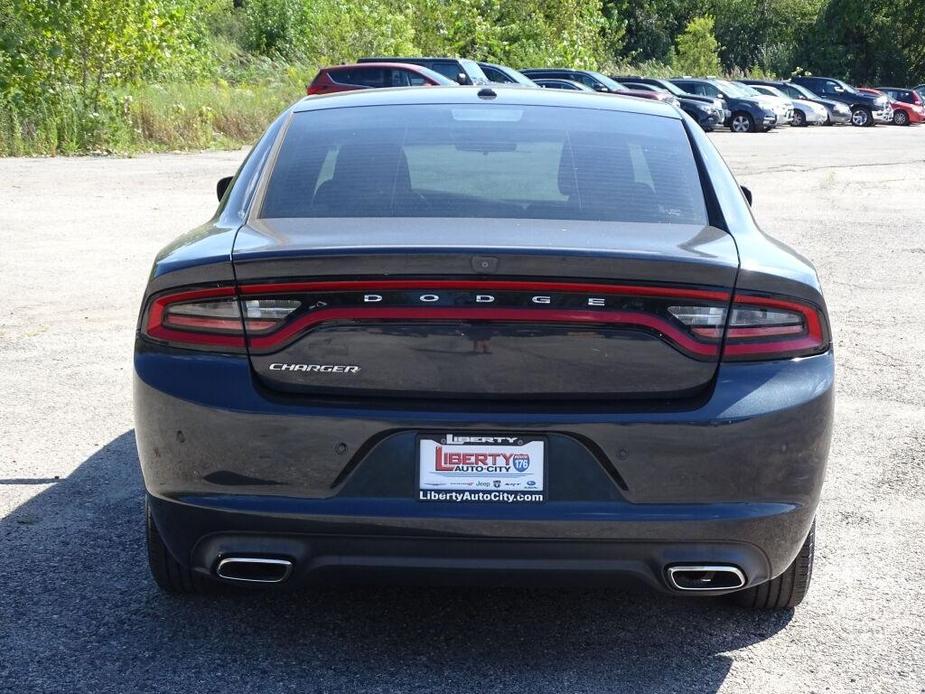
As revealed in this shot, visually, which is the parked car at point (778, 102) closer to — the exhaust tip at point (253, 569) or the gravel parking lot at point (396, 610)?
the gravel parking lot at point (396, 610)

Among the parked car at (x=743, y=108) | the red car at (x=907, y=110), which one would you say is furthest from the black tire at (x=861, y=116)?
the parked car at (x=743, y=108)

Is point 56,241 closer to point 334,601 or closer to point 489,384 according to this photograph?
point 334,601

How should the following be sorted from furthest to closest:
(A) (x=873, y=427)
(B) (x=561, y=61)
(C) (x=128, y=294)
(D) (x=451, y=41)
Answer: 1. (B) (x=561, y=61)
2. (D) (x=451, y=41)
3. (C) (x=128, y=294)
4. (A) (x=873, y=427)

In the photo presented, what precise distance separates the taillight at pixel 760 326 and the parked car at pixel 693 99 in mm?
35056

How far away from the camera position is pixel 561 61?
158 ft

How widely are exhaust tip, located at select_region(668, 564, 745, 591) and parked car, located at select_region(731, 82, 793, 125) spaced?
38.9 metres

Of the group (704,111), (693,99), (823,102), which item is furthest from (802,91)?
(704,111)

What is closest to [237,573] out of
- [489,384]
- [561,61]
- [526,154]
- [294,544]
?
[294,544]

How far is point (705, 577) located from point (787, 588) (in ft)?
1.92

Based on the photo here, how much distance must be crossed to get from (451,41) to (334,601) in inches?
1624

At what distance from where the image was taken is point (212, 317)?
3.30m

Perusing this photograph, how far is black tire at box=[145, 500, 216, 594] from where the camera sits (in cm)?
378

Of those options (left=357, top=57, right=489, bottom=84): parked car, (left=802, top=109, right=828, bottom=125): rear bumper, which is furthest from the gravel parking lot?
(left=802, top=109, right=828, bottom=125): rear bumper

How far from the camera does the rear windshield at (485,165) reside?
376 centimetres
